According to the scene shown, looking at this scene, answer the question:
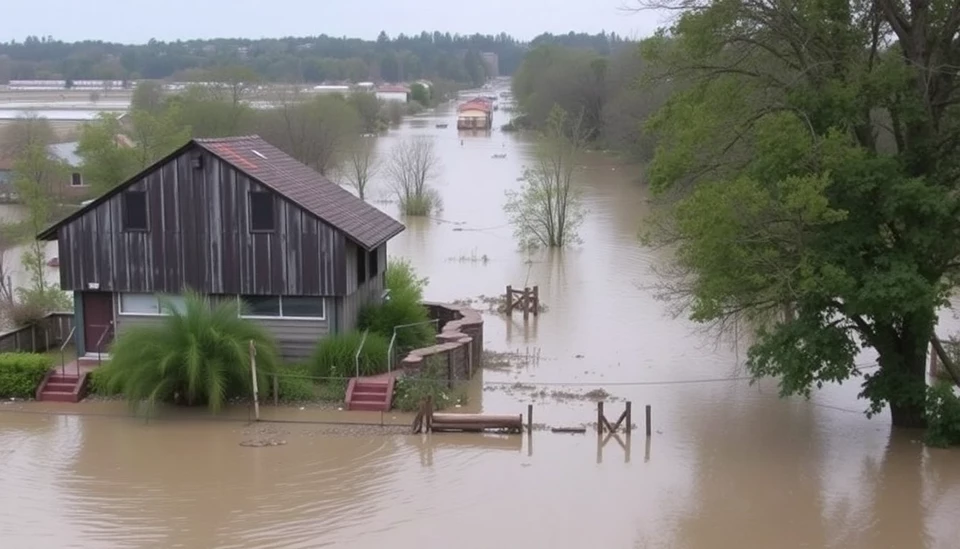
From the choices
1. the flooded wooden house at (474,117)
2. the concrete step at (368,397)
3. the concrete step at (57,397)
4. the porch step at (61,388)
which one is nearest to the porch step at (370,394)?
the concrete step at (368,397)

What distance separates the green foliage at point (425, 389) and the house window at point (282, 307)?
9.18ft

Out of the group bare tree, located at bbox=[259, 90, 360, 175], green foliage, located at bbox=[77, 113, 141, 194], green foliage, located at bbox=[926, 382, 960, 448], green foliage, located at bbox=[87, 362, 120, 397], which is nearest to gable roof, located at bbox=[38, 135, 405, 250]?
green foliage, located at bbox=[87, 362, 120, 397]

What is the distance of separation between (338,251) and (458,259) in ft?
70.4

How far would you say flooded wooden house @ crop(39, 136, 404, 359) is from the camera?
24891 mm

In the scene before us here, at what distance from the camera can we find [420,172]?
195 ft

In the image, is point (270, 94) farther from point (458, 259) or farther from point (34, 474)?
point (34, 474)

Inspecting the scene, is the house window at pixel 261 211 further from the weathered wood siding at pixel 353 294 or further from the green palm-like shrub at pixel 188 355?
the green palm-like shrub at pixel 188 355

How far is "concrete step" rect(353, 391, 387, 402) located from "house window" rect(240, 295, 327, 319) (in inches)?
94.8

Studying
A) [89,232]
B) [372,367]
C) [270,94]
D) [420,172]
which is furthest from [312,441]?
[270,94]

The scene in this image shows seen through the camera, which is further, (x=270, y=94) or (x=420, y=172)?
(x=270, y=94)

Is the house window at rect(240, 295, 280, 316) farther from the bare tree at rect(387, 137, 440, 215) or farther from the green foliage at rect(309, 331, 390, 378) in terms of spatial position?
the bare tree at rect(387, 137, 440, 215)

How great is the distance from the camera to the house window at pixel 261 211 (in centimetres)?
2494

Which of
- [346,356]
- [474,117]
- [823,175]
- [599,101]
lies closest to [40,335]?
[346,356]

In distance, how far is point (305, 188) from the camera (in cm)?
2642
